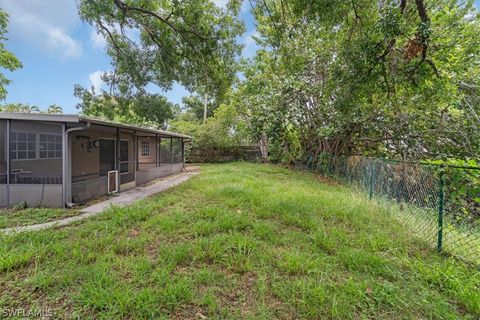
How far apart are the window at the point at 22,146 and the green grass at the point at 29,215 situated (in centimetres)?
123

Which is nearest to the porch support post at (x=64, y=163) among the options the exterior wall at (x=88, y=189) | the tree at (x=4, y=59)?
the exterior wall at (x=88, y=189)

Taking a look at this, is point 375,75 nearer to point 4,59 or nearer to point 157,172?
point 157,172

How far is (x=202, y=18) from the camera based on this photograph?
19.0 ft

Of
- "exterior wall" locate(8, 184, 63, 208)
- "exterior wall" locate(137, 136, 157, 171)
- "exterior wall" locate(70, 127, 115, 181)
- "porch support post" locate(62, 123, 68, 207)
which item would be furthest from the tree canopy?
"exterior wall" locate(70, 127, 115, 181)

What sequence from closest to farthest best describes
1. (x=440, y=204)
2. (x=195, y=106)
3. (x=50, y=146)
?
(x=440, y=204), (x=50, y=146), (x=195, y=106)

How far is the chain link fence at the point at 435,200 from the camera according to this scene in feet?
10.2

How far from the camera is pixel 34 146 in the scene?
5.46 meters

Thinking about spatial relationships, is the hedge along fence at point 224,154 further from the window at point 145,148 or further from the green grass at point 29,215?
the green grass at point 29,215

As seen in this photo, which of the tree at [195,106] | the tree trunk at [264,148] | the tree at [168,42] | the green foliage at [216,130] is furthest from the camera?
the tree at [195,106]

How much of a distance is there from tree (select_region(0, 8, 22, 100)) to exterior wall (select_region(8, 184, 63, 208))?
38.7 feet

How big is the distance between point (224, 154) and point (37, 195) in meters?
13.9

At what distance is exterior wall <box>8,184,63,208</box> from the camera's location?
5.35 metres

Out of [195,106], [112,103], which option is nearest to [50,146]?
[112,103]

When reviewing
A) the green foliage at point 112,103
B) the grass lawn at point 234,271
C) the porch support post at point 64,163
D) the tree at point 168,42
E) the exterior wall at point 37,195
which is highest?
the tree at point 168,42
